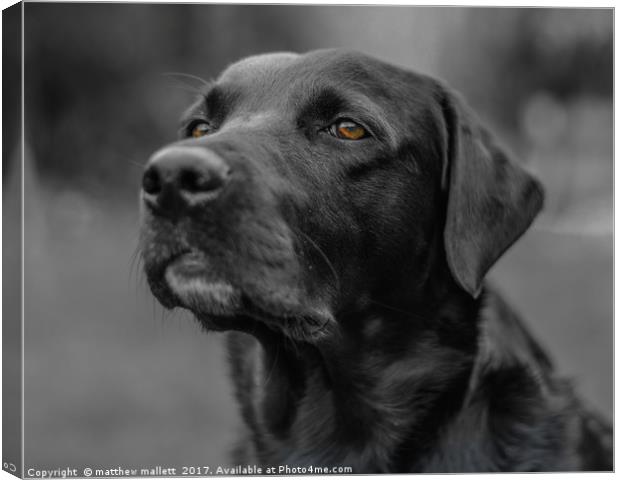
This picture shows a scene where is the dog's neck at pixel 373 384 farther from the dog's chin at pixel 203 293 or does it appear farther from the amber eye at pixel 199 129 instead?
the amber eye at pixel 199 129

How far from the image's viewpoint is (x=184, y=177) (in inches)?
108

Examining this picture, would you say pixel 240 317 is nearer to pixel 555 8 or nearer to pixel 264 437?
pixel 264 437

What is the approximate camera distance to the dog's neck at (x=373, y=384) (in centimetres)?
359

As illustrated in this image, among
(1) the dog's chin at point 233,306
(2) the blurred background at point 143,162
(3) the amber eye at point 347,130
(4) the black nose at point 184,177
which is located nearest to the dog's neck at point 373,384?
(1) the dog's chin at point 233,306

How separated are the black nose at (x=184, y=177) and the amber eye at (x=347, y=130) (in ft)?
2.34

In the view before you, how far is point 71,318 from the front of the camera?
13.0 ft

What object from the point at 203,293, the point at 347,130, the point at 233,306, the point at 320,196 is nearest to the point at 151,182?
the point at 203,293

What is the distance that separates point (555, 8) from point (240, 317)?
7.85ft

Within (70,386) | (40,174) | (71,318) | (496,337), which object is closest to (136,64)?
(40,174)

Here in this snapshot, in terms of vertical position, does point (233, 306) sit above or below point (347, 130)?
below

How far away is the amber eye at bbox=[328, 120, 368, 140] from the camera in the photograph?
334 centimetres

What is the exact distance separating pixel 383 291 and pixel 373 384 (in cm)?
47

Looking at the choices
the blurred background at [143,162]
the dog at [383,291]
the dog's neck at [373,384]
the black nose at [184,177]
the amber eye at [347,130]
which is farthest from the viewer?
the blurred background at [143,162]

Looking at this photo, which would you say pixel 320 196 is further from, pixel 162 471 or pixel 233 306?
pixel 162 471
